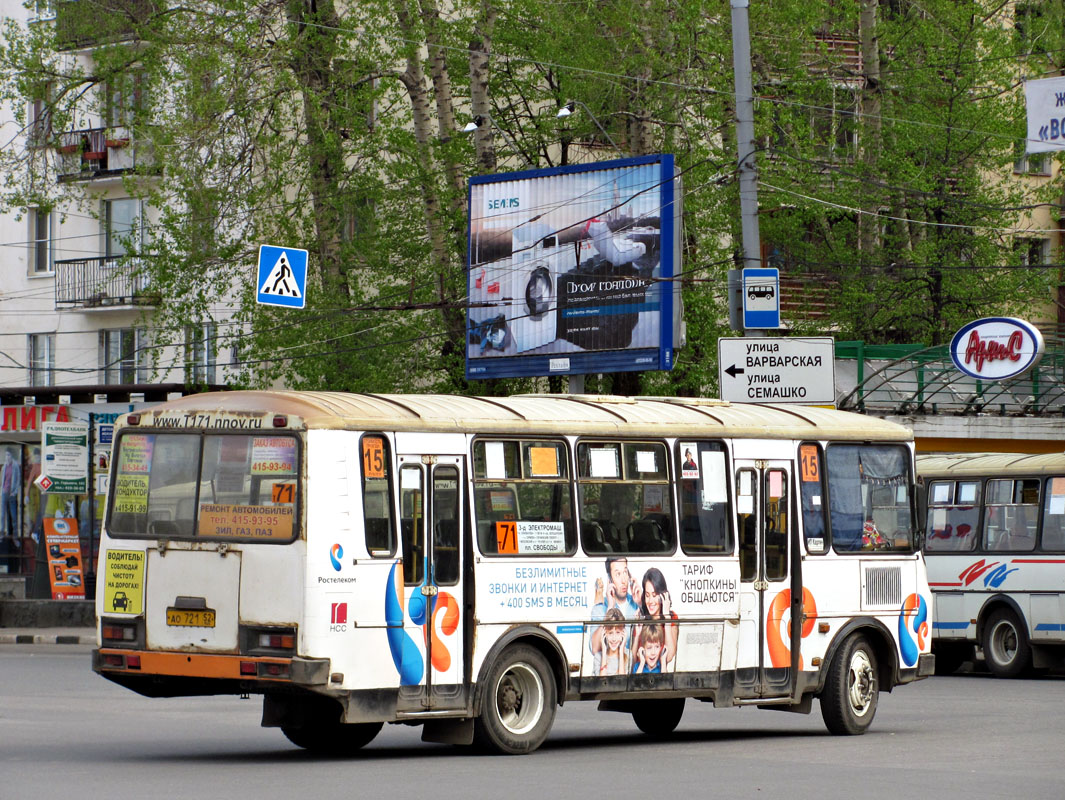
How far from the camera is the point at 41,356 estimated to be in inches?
1927

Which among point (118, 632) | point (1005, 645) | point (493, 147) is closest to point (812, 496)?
point (118, 632)

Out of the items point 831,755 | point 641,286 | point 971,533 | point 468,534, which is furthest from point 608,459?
point 641,286

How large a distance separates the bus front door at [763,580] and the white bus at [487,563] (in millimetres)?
16

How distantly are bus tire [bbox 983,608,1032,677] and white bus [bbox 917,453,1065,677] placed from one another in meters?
0.01

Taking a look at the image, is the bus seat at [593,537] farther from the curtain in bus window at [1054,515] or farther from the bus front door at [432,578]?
the curtain in bus window at [1054,515]

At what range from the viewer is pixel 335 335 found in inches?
1329

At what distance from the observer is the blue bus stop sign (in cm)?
2277

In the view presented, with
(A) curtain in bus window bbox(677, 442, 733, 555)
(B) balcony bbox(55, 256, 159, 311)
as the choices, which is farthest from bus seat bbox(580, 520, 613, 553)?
(B) balcony bbox(55, 256, 159, 311)

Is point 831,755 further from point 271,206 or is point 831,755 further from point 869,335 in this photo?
point 869,335

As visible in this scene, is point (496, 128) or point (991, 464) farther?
point (496, 128)

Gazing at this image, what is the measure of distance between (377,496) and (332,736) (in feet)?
7.57

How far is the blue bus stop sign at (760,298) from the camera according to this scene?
896 inches

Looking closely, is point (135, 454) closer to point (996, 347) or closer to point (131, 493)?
point (131, 493)

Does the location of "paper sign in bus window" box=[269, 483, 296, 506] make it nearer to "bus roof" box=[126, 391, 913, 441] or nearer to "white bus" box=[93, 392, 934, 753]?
"white bus" box=[93, 392, 934, 753]
